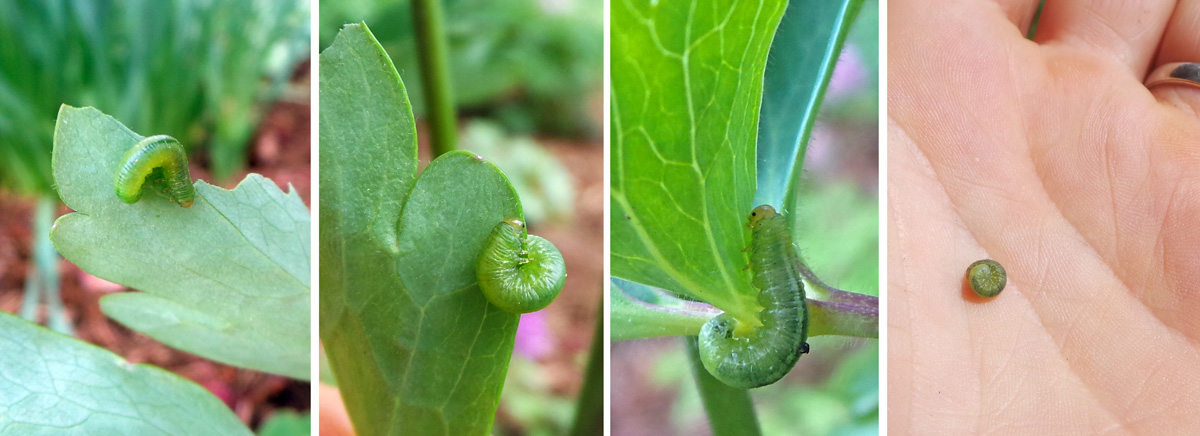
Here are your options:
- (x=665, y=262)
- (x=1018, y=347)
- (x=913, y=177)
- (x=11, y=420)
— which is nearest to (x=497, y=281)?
(x=665, y=262)

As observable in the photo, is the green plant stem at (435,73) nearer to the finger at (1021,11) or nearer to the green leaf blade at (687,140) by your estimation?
the green leaf blade at (687,140)

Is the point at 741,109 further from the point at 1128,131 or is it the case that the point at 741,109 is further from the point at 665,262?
the point at 1128,131

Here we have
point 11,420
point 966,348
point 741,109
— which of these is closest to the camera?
point 11,420

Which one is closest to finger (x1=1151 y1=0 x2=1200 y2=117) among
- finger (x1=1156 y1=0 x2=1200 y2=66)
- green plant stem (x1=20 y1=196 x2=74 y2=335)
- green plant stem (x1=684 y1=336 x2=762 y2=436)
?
finger (x1=1156 y1=0 x2=1200 y2=66)

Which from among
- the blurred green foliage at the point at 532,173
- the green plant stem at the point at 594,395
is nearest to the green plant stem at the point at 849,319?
the green plant stem at the point at 594,395

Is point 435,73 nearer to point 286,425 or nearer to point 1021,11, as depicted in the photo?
point 286,425

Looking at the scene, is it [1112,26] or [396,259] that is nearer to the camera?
[396,259]

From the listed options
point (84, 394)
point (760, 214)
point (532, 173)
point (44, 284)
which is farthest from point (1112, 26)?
point (44, 284)
